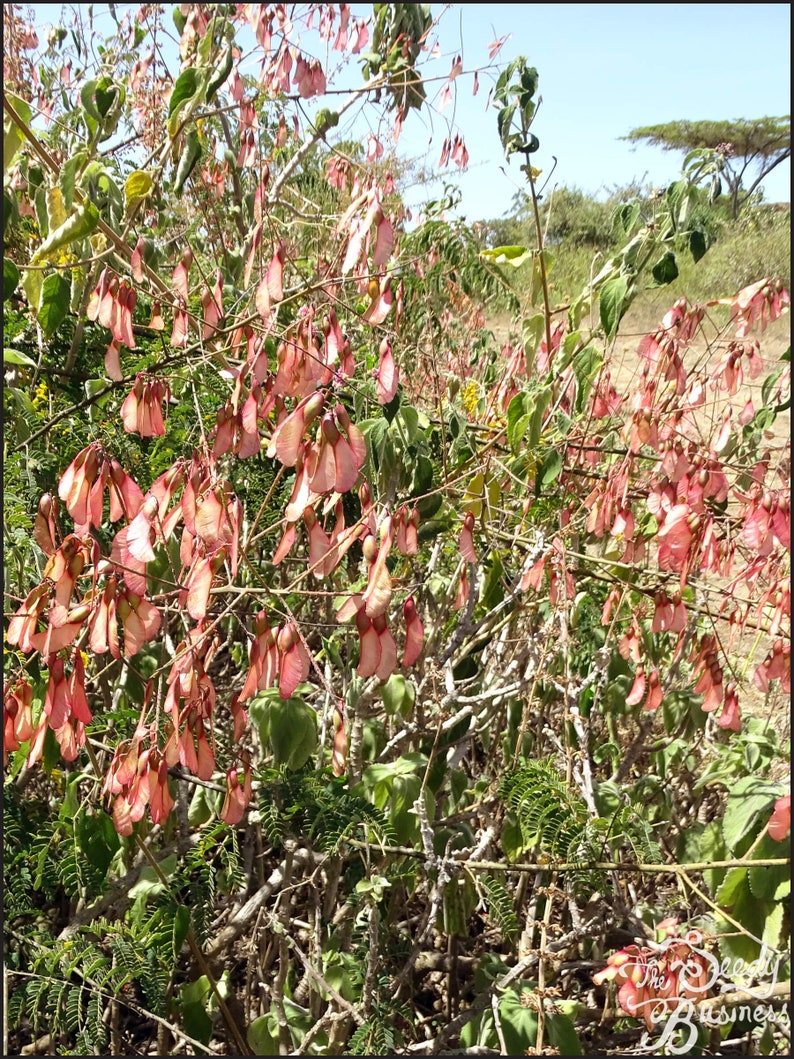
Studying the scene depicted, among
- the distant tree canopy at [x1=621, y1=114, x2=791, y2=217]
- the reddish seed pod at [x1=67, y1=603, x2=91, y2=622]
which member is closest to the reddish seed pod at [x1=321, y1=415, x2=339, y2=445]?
the reddish seed pod at [x1=67, y1=603, x2=91, y2=622]

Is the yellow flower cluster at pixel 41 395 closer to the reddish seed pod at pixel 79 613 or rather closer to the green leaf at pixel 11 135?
the green leaf at pixel 11 135

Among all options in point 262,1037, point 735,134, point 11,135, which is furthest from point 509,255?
point 735,134

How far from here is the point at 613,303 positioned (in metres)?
1.11

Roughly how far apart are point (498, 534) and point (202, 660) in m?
0.68

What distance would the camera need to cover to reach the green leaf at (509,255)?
1.36 metres

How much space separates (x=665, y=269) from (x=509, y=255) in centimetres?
32

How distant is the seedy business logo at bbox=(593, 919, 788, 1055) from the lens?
110 centimetres

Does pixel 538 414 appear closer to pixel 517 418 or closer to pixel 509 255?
pixel 517 418

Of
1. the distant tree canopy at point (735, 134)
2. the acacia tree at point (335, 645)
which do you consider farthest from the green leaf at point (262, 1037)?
the distant tree canopy at point (735, 134)

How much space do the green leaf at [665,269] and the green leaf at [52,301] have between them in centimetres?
79

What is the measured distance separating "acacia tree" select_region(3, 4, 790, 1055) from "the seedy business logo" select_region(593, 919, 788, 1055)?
0.04 feet

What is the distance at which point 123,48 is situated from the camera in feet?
7.94

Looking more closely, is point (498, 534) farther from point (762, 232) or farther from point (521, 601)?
point (762, 232)

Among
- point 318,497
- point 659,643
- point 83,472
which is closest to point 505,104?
point 318,497
